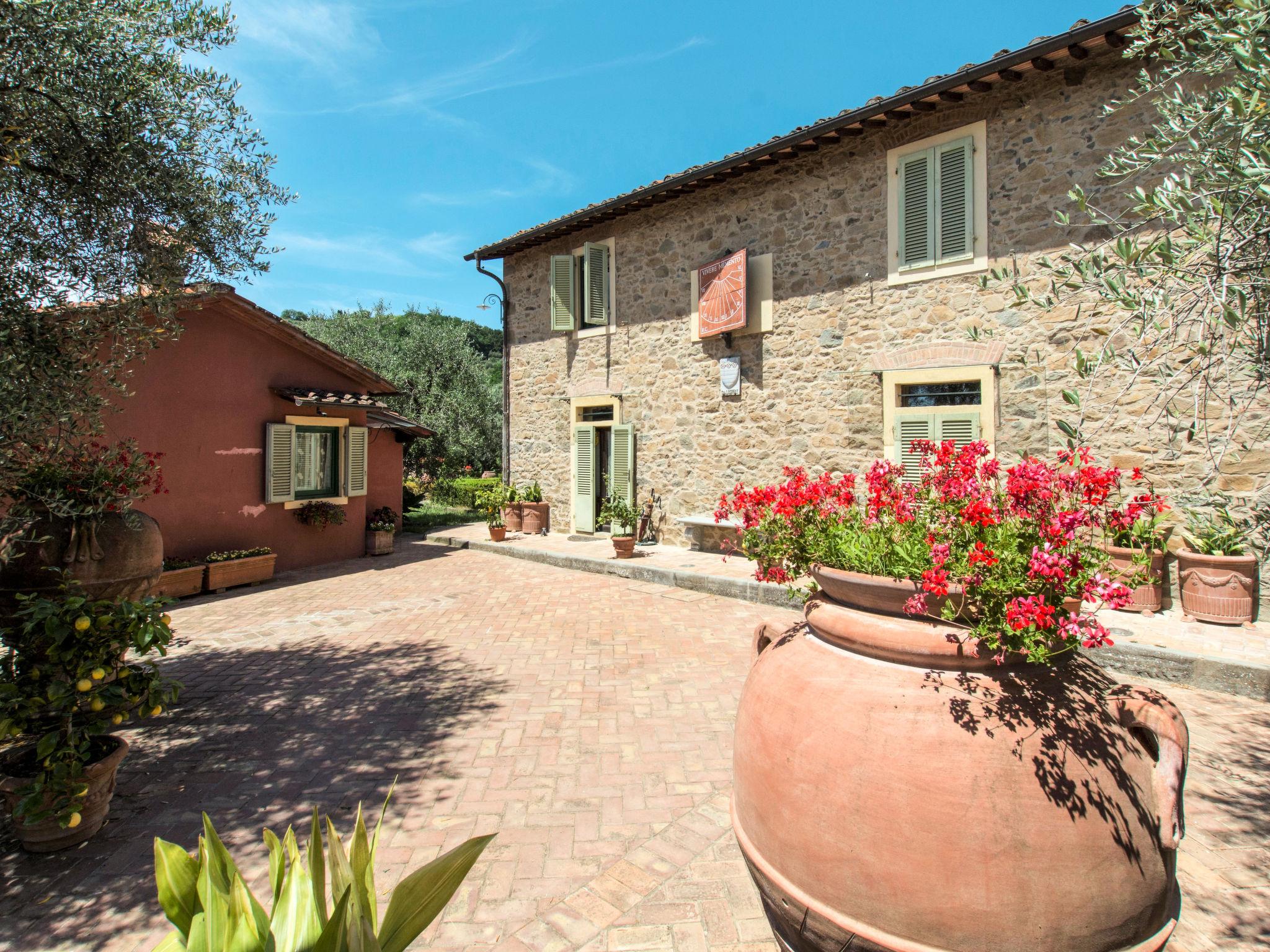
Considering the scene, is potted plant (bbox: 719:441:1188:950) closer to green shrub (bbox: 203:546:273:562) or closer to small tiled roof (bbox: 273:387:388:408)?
green shrub (bbox: 203:546:273:562)

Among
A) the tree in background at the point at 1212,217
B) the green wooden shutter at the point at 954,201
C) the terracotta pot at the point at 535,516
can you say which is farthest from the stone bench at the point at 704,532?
the tree in background at the point at 1212,217

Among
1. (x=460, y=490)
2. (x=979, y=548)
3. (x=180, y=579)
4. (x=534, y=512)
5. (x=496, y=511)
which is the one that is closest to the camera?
(x=979, y=548)

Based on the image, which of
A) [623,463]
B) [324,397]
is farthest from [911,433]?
[324,397]

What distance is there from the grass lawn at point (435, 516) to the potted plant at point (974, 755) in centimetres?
1363

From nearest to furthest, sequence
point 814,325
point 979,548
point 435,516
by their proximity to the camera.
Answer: point 979,548 → point 814,325 → point 435,516

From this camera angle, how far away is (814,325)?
29.7 ft

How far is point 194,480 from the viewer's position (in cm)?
865

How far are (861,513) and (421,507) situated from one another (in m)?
17.0

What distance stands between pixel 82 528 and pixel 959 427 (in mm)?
8061

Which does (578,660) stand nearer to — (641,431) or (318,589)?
(318,589)

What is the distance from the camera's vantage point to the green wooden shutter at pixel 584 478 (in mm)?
12312

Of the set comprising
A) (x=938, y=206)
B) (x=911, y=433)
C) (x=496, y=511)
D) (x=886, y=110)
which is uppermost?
(x=886, y=110)

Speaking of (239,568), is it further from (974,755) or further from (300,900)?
(974,755)

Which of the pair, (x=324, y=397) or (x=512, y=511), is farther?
(x=512, y=511)
